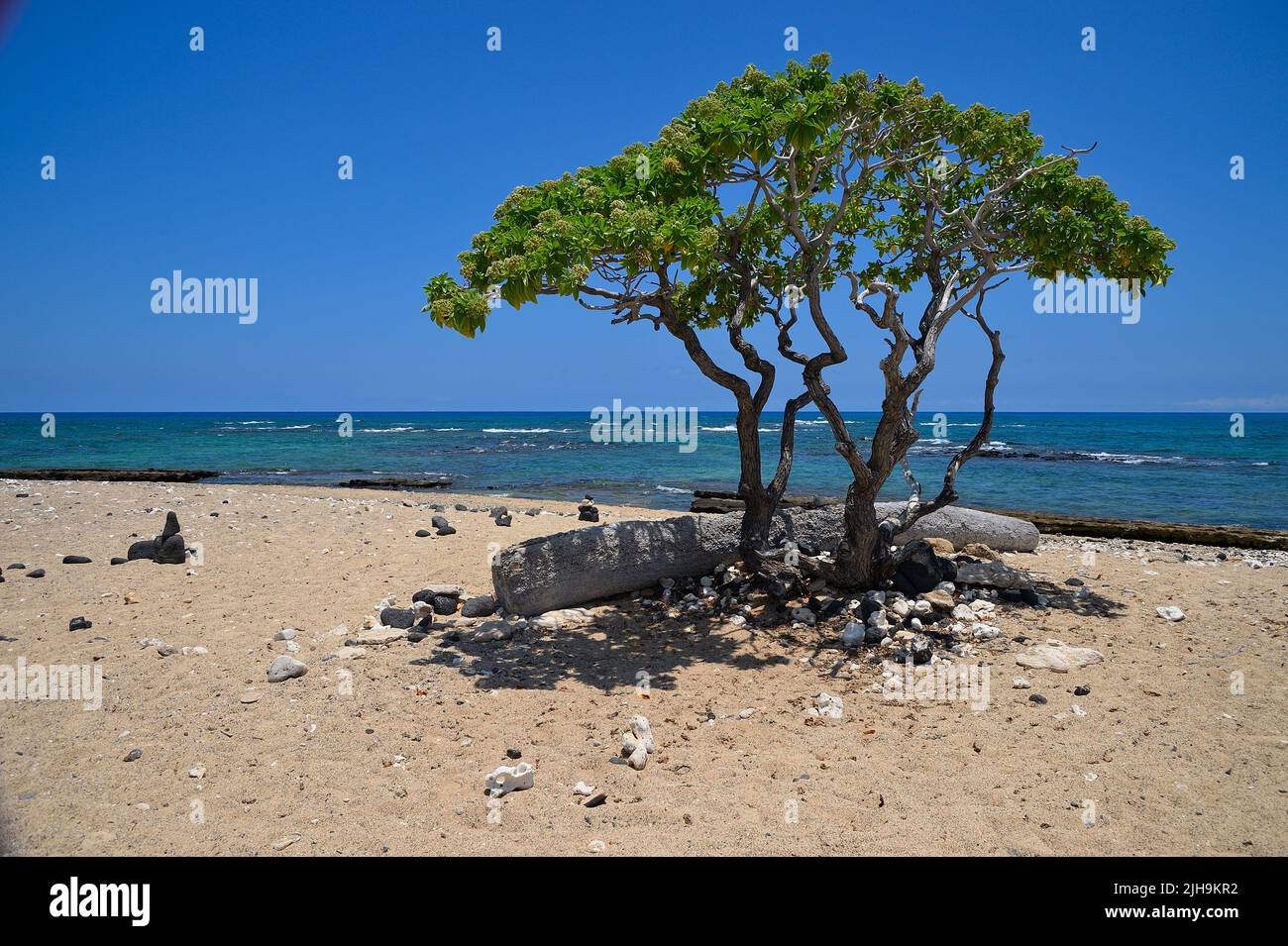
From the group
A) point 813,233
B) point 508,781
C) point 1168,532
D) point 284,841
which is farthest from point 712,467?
point 284,841

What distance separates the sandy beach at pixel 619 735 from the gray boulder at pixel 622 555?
1.57 ft

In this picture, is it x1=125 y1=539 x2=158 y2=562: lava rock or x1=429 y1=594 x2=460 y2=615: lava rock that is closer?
x1=429 y1=594 x2=460 y2=615: lava rock

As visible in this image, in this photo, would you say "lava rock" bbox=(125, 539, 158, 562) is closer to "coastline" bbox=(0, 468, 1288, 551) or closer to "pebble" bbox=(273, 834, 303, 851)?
"pebble" bbox=(273, 834, 303, 851)

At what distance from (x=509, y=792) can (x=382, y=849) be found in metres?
0.84

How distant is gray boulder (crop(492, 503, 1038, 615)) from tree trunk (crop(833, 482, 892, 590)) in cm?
89

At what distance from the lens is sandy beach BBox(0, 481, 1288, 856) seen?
415cm

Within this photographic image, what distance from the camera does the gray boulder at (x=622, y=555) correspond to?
7867mm

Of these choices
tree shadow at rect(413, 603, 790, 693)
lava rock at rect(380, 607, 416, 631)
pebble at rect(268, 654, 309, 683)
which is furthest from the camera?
lava rock at rect(380, 607, 416, 631)

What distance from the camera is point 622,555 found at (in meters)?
8.34

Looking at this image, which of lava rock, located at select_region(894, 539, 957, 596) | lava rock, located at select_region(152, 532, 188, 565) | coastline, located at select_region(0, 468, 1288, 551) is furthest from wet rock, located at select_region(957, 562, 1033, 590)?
lava rock, located at select_region(152, 532, 188, 565)

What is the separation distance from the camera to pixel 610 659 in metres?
6.85

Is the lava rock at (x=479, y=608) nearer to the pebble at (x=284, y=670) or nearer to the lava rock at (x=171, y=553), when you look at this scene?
the pebble at (x=284, y=670)

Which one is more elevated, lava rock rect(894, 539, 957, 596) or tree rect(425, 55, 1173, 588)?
tree rect(425, 55, 1173, 588)
